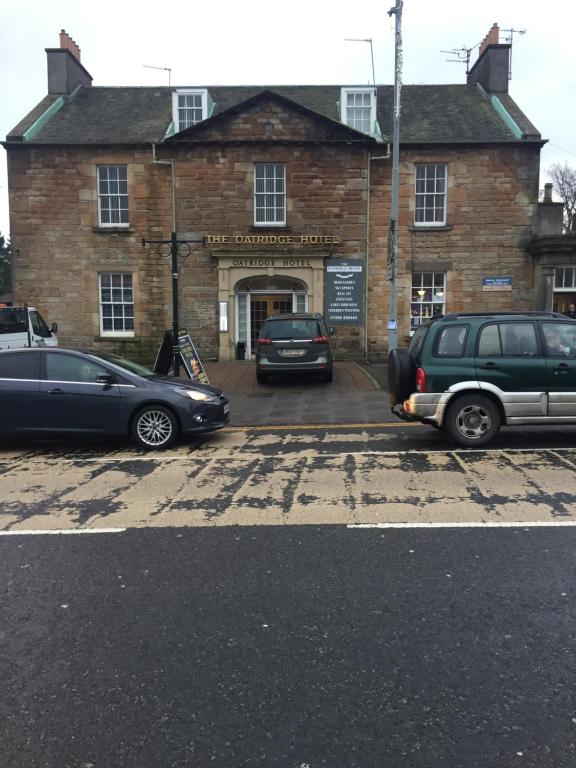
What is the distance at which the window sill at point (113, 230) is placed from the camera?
20.8 metres

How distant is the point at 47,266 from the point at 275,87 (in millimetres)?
10938

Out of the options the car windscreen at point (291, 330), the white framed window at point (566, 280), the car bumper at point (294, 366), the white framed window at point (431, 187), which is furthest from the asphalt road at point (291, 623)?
the white framed window at point (566, 280)

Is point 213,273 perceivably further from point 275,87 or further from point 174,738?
point 174,738

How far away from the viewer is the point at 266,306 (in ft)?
70.2

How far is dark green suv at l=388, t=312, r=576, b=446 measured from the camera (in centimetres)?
826

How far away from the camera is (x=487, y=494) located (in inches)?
240

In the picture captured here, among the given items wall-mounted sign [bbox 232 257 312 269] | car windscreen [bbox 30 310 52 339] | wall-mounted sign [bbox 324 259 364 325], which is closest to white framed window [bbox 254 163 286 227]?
wall-mounted sign [bbox 232 257 312 269]

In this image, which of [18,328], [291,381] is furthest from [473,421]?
[18,328]

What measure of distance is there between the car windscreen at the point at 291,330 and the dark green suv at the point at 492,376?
6114 millimetres

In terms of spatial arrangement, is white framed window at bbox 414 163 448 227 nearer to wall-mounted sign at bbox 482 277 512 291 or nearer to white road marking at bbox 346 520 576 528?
wall-mounted sign at bbox 482 277 512 291

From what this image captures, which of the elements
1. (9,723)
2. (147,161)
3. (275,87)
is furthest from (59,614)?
(275,87)

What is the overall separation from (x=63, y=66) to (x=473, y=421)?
21.6 m

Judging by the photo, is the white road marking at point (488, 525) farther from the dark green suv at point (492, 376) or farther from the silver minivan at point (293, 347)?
the silver minivan at point (293, 347)

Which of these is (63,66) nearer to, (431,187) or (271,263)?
(271,263)
